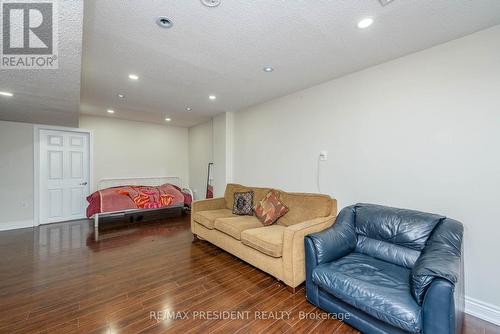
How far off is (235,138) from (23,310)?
3.93 meters

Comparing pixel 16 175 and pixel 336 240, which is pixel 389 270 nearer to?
pixel 336 240

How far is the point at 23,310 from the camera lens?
194 cm

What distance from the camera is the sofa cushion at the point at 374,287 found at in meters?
1.42

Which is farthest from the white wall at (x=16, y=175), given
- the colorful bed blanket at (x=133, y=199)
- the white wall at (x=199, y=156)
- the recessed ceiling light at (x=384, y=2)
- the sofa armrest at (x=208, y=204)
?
the recessed ceiling light at (x=384, y=2)

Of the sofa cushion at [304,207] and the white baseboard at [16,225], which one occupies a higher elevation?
the sofa cushion at [304,207]

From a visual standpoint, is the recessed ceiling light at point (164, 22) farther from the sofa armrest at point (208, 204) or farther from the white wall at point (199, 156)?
the white wall at point (199, 156)

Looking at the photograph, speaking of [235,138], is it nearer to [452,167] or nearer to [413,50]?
[413,50]

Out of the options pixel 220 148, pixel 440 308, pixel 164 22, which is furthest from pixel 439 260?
pixel 220 148

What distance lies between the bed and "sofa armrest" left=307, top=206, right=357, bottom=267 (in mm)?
3966

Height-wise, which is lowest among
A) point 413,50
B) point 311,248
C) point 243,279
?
point 243,279

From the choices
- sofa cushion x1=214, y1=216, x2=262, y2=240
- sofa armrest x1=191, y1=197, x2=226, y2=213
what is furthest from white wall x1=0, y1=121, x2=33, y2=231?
sofa cushion x1=214, y1=216, x2=262, y2=240

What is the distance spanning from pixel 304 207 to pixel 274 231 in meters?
0.57

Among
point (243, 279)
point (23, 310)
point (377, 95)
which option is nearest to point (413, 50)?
point (377, 95)

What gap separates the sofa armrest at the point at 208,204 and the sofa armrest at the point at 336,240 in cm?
231
